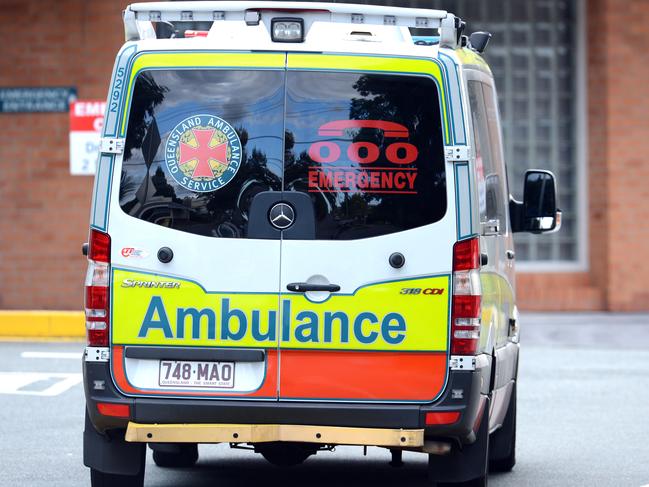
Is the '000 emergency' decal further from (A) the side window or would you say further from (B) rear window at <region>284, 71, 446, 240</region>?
(A) the side window

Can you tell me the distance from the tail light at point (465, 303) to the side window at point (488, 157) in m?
0.34

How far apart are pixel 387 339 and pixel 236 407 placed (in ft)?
2.26

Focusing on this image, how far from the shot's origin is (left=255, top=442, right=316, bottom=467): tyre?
6871 mm

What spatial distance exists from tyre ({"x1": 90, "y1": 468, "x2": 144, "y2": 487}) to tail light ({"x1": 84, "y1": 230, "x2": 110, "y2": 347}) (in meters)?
0.74

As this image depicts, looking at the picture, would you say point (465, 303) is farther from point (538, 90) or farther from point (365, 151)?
point (538, 90)

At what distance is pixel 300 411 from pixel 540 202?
2.39 metres

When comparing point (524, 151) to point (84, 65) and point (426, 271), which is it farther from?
point (426, 271)

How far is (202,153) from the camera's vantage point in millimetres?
6609

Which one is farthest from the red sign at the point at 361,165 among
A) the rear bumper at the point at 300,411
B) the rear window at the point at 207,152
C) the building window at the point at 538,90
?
the building window at the point at 538,90

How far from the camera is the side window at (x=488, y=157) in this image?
22.9 ft

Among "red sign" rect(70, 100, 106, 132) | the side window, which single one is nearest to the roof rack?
the side window

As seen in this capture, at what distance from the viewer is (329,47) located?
21.8 feet

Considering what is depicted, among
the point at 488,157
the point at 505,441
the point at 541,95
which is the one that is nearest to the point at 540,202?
the point at 488,157

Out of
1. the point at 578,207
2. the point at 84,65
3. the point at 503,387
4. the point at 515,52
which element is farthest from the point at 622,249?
the point at 503,387
